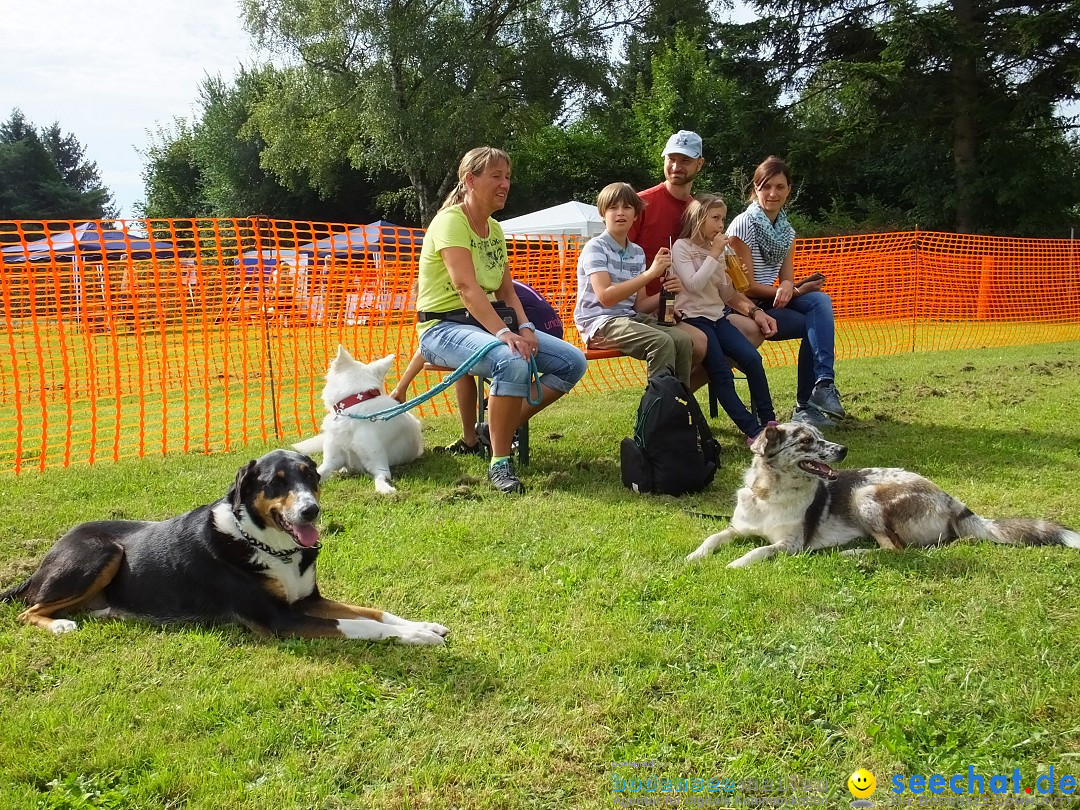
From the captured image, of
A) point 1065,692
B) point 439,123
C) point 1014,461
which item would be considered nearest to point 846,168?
point 439,123

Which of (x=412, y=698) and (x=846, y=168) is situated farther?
(x=846, y=168)

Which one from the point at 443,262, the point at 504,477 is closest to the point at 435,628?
the point at 504,477

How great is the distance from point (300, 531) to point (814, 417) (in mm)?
4290

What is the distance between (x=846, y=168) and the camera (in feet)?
72.0

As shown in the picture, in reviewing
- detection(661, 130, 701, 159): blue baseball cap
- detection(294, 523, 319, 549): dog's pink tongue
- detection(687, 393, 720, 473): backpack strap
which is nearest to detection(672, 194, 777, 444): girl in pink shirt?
detection(661, 130, 701, 159): blue baseball cap

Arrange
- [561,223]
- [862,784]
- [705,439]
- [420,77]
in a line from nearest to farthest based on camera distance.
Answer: [862,784] < [705,439] < [561,223] < [420,77]

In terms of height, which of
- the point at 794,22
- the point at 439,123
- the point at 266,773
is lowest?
the point at 266,773

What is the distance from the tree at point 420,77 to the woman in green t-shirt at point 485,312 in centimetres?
1984

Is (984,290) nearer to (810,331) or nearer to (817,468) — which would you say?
(810,331)

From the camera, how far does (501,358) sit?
15.6 ft

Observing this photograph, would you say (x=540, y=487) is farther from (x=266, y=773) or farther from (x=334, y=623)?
(x=266, y=773)

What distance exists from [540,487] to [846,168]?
66.7 feet

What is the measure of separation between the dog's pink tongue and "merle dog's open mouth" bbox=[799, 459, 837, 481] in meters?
2.24

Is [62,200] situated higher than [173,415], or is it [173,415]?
[62,200]
